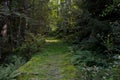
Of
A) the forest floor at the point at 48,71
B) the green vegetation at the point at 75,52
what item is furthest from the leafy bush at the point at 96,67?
the forest floor at the point at 48,71

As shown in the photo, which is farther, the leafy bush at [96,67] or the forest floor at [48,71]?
the forest floor at [48,71]

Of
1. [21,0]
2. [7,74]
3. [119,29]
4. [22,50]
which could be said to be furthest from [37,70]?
[21,0]

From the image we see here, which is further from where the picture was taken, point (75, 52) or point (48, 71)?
point (75, 52)

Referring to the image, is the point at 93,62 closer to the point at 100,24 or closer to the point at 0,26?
the point at 100,24

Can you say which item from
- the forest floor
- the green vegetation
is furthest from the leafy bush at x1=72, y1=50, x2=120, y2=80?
the forest floor

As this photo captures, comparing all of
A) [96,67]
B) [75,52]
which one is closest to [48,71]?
[96,67]

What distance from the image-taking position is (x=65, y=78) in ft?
21.0

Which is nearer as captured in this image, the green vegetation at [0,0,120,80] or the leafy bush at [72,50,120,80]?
the leafy bush at [72,50,120,80]

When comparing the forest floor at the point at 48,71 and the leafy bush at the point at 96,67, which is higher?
the leafy bush at the point at 96,67

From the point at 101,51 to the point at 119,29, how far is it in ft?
3.78

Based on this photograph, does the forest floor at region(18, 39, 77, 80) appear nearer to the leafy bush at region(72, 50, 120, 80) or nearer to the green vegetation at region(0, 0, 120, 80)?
the green vegetation at region(0, 0, 120, 80)

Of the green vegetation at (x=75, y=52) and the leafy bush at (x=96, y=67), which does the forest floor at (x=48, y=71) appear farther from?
the leafy bush at (x=96, y=67)

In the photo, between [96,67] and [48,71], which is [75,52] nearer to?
[48,71]

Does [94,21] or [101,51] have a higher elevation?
[94,21]
